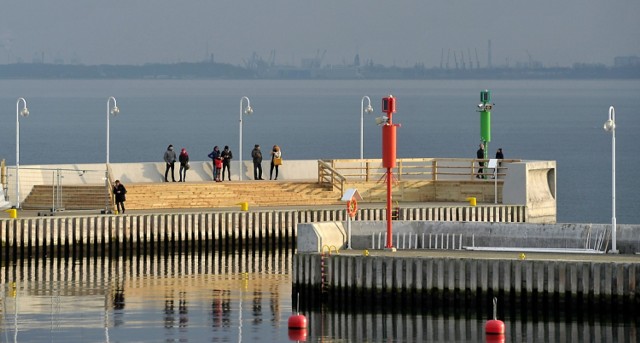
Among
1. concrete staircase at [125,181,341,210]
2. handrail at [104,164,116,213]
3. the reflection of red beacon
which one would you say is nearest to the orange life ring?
the reflection of red beacon

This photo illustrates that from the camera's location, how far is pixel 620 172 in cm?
15462

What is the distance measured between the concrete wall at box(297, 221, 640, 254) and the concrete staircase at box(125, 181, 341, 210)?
18.6 metres

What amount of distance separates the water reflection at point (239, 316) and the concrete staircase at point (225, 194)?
11.4m

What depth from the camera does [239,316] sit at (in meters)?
51.1

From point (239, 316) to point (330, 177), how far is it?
24217 mm

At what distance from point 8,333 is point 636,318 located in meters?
Answer: 16.6

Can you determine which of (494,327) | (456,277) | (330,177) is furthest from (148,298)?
(330,177)

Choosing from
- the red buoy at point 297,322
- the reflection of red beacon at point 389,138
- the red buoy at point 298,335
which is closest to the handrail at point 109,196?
the reflection of red beacon at point 389,138

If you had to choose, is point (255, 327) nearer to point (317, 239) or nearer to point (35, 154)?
point (317, 239)

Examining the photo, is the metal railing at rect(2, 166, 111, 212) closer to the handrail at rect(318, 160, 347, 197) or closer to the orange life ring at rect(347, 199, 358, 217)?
the handrail at rect(318, 160, 347, 197)

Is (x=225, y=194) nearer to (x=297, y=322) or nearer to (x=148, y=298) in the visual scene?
(x=148, y=298)

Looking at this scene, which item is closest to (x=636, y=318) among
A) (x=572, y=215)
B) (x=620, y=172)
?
(x=572, y=215)

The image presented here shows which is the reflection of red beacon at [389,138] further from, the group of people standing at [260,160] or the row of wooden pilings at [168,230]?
the group of people standing at [260,160]

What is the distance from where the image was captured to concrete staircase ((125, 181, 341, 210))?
2783 inches
